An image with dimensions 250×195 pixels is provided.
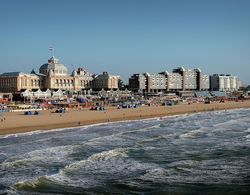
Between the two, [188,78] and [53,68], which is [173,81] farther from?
[53,68]

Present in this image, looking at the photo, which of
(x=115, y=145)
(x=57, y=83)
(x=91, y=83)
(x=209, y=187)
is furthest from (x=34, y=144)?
(x=91, y=83)

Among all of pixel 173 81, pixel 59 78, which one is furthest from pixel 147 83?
pixel 59 78

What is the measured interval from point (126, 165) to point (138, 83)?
139m

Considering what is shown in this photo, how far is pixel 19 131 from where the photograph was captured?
35000 millimetres

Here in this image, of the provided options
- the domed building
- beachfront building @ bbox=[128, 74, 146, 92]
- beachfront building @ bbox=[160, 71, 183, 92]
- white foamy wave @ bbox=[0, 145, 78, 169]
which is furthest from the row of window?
white foamy wave @ bbox=[0, 145, 78, 169]

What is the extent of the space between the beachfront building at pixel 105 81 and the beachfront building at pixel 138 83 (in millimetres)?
7758

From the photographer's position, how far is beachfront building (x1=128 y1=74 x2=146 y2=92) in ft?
519

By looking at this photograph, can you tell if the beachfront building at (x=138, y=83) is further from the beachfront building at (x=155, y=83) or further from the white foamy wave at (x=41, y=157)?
the white foamy wave at (x=41, y=157)

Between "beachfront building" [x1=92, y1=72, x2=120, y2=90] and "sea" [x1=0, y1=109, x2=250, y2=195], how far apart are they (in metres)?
120

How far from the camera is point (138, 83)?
159m

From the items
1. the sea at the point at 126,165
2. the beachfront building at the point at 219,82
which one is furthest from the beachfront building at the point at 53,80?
the sea at the point at 126,165

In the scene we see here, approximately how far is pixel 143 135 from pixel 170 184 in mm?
16093

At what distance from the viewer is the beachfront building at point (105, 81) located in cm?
15025

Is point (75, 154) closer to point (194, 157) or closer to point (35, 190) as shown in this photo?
point (194, 157)
